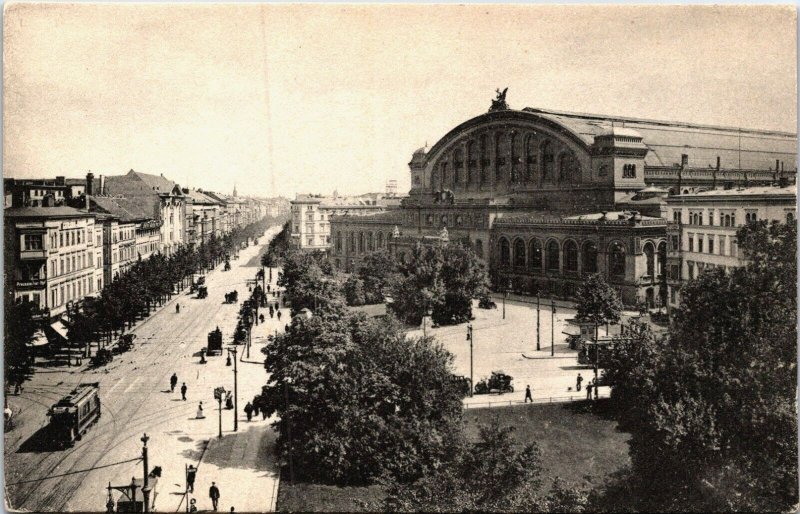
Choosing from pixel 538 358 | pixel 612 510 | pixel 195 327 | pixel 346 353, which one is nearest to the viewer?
pixel 612 510

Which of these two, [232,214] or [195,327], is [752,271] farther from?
[232,214]

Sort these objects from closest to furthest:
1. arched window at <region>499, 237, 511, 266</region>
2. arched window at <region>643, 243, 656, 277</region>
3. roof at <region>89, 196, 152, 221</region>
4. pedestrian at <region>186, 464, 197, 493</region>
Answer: pedestrian at <region>186, 464, 197, 493</region> < roof at <region>89, 196, 152, 221</region> < arched window at <region>643, 243, 656, 277</region> < arched window at <region>499, 237, 511, 266</region>

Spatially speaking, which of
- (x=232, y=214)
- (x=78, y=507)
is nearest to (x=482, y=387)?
(x=78, y=507)

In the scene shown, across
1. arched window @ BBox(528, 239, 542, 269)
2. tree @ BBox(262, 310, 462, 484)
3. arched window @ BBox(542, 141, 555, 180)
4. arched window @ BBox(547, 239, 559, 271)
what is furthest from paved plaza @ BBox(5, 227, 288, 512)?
arched window @ BBox(542, 141, 555, 180)

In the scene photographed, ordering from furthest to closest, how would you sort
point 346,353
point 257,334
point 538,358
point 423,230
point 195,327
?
1. point 423,230
2. point 257,334
3. point 195,327
4. point 538,358
5. point 346,353

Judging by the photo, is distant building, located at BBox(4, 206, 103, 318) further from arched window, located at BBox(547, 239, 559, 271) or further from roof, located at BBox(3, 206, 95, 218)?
arched window, located at BBox(547, 239, 559, 271)

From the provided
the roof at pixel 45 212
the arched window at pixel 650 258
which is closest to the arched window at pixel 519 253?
the arched window at pixel 650 258
